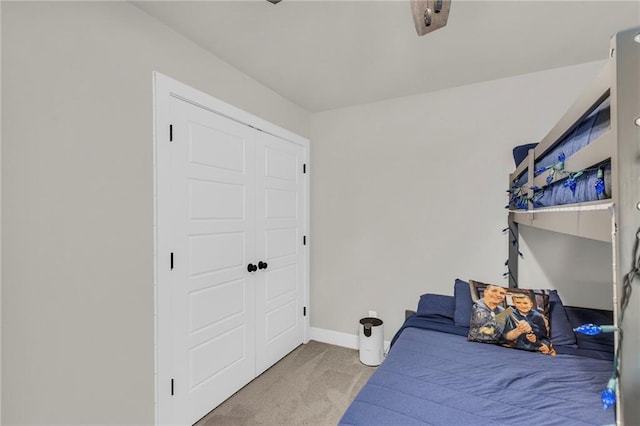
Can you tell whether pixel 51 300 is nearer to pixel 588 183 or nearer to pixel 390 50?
pixel 588 183

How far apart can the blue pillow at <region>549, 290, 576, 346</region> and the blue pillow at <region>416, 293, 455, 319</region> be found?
1.87 ft

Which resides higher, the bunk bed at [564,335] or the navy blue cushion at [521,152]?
the navy blue cushion at [521,152]

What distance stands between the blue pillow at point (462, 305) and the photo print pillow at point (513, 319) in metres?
→ 0.16

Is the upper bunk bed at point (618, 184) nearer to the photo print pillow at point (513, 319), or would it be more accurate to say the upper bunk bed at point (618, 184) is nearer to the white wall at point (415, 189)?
the photo print pillow at point (513, 319)

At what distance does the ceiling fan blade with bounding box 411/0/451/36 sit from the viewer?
102 centimetres

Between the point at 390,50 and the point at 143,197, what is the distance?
181 centimetres

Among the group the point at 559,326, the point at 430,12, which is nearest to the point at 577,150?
the point at 430,12

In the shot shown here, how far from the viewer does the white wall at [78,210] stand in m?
1.19

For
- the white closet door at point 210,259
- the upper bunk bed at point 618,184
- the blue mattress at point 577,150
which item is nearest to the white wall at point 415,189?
the white closet door at point 210,259

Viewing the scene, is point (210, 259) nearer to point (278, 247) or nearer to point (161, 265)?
point (161, 265)

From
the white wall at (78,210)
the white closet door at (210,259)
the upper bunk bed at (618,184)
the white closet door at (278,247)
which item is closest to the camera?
the upper bunk bed at (618,184)

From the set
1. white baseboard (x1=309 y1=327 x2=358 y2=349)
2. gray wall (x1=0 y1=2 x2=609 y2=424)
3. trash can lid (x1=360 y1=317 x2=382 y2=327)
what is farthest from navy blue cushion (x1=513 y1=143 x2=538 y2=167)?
white baseboard (x1=309 y1=327 x2=358 y2=349)

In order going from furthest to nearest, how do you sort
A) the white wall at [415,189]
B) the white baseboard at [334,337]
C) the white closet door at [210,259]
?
the white baseboard at [334,337]
the white wall at [415,189]
the white closet door at [210,259]

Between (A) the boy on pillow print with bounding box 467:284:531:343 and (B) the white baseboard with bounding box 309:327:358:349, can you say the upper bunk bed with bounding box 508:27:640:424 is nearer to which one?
(A) the boy on pillow print with bounding box 467:284:531:343
